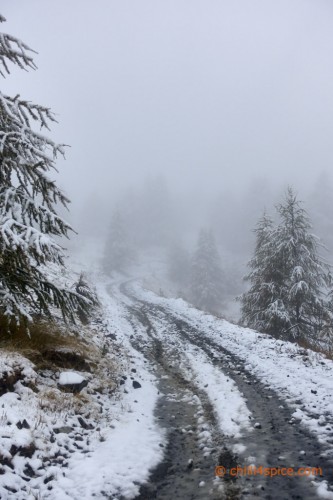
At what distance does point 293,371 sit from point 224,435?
13.4 feet

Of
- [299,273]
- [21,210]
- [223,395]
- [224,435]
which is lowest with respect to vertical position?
[224,435]

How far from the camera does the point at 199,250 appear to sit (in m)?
55.3

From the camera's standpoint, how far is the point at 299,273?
18.1m

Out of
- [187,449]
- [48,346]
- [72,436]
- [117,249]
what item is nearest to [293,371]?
[187,449]

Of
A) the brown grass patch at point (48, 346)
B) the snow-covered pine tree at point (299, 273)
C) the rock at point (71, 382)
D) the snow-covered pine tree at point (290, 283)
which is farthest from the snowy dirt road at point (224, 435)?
the snow-covered pine tree at point (299, 273)

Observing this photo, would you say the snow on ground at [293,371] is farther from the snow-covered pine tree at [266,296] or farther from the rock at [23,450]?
the rock at [23,450]

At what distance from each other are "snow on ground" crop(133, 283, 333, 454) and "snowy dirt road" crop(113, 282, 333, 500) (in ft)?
0.83

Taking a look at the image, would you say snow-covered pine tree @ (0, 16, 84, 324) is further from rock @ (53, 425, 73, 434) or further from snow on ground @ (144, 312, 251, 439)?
snow on ground @ (144, 312, 251, 439)

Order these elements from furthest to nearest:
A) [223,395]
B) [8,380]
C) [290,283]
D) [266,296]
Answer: [266,296] < [290,283] < [223,395] < [8,380]

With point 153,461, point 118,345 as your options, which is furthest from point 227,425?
point 118,345

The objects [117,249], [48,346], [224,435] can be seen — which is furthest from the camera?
[117,249]

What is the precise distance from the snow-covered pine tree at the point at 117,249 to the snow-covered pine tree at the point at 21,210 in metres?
57.2

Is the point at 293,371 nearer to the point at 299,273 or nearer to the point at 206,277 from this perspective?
the point at 299,273

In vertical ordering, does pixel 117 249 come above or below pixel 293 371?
above
